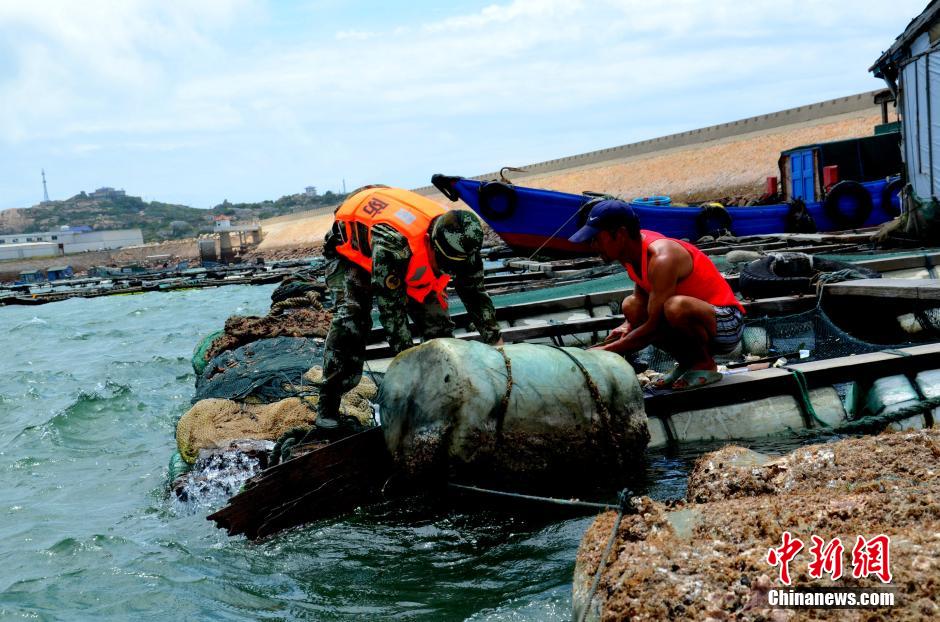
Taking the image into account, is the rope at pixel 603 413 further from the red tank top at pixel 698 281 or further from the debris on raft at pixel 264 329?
the debris on raft at pixel 264 329

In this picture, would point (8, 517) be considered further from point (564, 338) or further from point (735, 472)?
point (735, 472)

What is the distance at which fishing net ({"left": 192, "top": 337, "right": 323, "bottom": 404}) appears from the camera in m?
7.52

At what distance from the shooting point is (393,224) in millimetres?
5395

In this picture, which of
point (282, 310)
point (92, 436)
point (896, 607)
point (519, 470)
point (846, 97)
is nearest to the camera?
point (896, 607)

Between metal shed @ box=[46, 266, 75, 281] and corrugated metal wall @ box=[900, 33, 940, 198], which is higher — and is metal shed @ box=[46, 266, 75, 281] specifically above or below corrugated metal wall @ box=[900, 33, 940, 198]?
below

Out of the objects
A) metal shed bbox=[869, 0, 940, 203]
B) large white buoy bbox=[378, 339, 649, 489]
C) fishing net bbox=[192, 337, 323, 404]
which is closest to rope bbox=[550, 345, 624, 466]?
large white buoy bbox=[378, 339, 649, 489]

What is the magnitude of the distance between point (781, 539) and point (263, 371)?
5826mm

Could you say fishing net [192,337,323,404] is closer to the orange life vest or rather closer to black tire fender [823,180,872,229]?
the orange life vest

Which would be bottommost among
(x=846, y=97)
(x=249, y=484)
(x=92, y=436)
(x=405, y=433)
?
(x=92, y=436)

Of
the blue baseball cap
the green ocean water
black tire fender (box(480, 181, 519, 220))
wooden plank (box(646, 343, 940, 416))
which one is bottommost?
the green ocean water

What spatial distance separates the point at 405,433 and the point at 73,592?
223cm

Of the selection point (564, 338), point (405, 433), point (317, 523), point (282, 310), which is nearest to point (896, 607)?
point (405, 433)

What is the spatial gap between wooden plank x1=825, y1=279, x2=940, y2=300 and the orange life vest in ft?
13.9

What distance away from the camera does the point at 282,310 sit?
40.9ft
